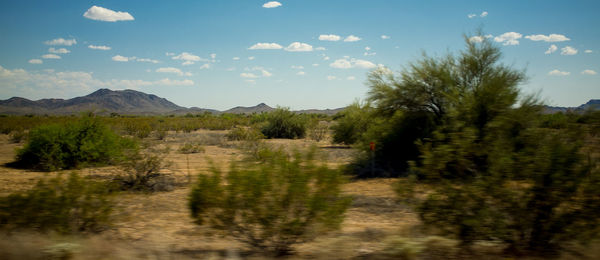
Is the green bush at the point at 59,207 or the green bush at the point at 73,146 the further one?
the green bush at the point at 73,146

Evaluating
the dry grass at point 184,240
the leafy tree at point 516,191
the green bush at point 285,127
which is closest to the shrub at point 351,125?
the green bush at point 285,127

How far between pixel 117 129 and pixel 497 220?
17256mm

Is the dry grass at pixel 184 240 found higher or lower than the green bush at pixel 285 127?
lower

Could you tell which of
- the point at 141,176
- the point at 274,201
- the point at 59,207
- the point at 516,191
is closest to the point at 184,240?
the point at 59,207

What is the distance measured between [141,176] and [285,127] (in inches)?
1030

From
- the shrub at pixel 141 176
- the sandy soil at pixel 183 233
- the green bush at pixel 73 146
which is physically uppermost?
the green bush at pixel 73 146

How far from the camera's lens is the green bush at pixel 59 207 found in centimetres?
612

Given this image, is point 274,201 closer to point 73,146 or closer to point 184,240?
point 184,240

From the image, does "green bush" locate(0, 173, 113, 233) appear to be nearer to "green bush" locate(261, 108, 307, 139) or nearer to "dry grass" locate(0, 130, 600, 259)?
"dry grass" locate(0, 130, 600, 259)

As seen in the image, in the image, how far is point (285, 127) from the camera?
39156 millimetres

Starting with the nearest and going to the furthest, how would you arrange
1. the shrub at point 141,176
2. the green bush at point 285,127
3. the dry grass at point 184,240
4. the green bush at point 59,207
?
the dry grass at point 184,240
the green bush at point 59,207
the shrub at point 141,176
the green bush at point 285,127

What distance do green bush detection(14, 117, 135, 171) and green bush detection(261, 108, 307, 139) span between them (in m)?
22.1

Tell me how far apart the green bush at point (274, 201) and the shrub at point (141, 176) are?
776 centimetres

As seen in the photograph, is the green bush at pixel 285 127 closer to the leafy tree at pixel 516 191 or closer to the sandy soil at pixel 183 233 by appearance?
the sandy soil at pixel 183 233
